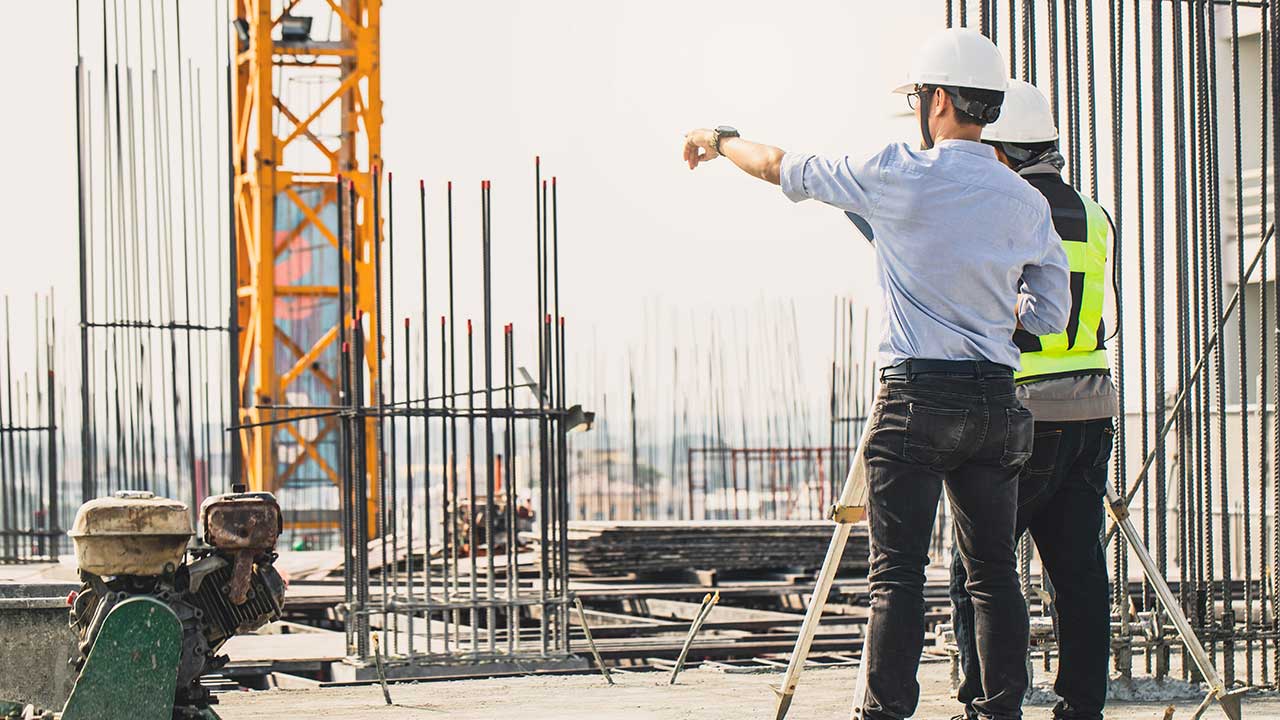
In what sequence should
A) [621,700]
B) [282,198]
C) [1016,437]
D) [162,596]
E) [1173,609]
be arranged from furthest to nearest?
[282,198]
[621,700]
[1173,609]
[162,596]
[1016,437]

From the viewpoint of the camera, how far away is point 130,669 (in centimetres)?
429

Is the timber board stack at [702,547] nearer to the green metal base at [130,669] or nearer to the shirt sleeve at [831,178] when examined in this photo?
the green metal base at [130,669]

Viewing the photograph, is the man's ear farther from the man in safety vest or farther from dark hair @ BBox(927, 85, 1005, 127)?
the man in safety vest

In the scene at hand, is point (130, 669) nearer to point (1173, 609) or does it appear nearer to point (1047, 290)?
point (1047, 290)

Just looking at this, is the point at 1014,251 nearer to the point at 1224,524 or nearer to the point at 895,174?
the point at 895,174

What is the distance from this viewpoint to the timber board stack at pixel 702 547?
14258 mm

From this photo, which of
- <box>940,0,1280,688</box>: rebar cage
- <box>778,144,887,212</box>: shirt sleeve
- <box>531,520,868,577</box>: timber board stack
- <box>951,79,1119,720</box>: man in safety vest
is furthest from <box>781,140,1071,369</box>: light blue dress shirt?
<box>531,520,868,577</box>: timber board stack

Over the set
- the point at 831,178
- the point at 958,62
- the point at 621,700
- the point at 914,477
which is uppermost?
the point at 958,62

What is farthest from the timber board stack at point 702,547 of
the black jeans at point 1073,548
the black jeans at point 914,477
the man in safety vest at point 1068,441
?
the black jeans at point 914,477

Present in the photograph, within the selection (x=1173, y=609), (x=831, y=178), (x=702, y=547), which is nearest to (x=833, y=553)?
(x=1173, y=609)

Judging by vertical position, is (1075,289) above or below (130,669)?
above

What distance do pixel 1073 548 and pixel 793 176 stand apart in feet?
4.38

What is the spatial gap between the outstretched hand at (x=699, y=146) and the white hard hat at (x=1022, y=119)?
96 centimetres

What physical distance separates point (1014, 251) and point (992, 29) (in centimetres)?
198
